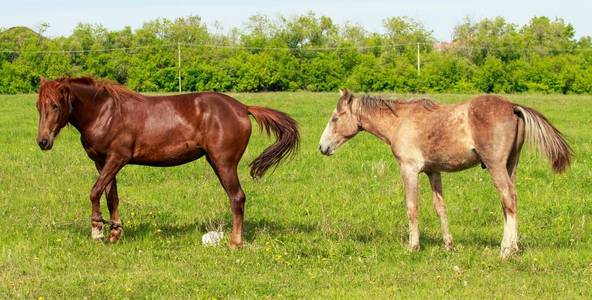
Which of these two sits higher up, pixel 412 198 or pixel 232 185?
pixel 232 185

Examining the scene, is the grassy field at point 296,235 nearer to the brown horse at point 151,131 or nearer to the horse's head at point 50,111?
the brown horse at point 151,131

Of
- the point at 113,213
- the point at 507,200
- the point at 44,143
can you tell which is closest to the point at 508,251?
the point at 507,200

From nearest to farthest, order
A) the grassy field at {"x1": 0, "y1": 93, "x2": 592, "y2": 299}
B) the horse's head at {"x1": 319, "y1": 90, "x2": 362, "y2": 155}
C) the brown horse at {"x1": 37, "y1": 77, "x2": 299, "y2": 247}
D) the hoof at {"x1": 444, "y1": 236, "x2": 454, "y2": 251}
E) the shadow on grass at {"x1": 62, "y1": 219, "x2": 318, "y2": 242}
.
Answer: the grassy field at {"x1": 0, "y1": 93, "x2": 592, "y2": 299}, the hoof at {"x1": 444, "y1": 236, "x2": 454, "y2": 251}, the brown horse at {"x1": 37, "y1": 77, "x2": 299, "y2": 247}, the horse's head at {"x1": 319, "y1": 90, "x2": 362, "y2": 155}, the shadow on grass at {"x1": 62, "y1": 219, "x2": 318, "y2": 242}

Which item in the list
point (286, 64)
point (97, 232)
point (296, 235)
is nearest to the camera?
point (97, 232)

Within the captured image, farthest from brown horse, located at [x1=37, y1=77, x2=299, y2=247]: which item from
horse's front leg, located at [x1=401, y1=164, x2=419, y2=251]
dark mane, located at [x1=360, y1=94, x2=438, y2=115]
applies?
horse's front leg, located at [x1=401, y1=164, x2=419, y2=251]

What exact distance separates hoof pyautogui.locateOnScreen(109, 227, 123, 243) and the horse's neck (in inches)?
48.8

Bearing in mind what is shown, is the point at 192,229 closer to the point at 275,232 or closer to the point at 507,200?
the point at 275,232

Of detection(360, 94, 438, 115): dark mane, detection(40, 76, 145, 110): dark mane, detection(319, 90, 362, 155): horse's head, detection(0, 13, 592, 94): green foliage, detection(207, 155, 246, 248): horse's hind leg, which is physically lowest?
detection(0, 13, 592, 94): green foliage

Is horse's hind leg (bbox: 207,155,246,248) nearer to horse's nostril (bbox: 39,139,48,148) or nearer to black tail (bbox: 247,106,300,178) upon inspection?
black tail (bbox: 247,106,300,178)

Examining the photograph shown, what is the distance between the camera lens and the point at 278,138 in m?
10.1

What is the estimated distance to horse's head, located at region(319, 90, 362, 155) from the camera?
962 centimetres

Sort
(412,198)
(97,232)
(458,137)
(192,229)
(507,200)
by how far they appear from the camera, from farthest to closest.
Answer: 1. (192,229)
2. (97,232)
3. (412,198)
4. (458,137)
5. (507,200)

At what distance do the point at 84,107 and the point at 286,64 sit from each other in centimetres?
4608

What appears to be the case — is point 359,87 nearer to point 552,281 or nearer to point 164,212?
point 164,212
